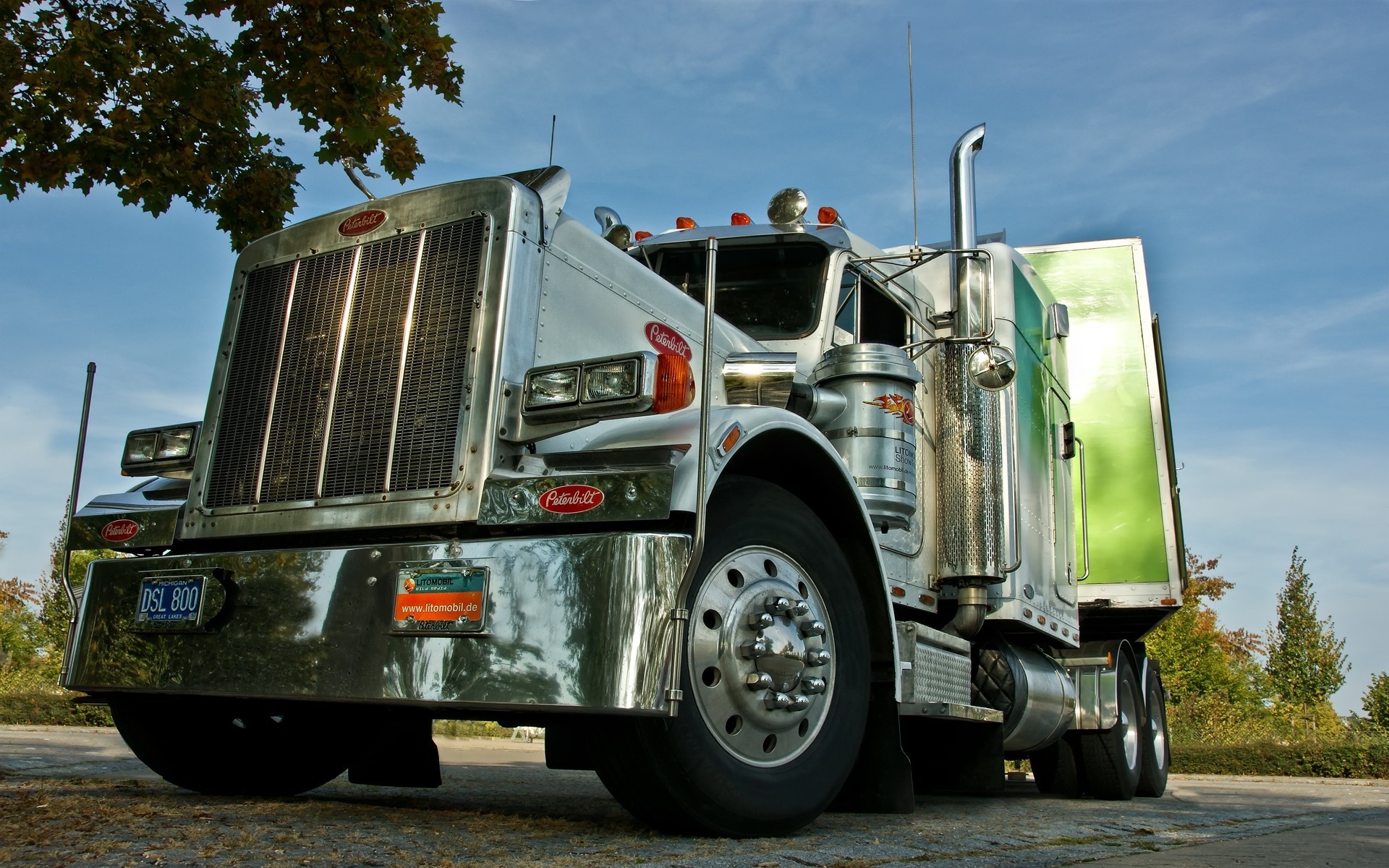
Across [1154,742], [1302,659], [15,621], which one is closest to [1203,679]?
[1302,659]

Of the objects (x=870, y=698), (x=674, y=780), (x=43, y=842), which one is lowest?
(x=43, y=842)

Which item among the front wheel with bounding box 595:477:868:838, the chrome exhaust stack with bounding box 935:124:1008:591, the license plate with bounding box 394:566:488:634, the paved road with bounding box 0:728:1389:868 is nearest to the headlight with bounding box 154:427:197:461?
the paved road with bounding box 0:728:1389:868

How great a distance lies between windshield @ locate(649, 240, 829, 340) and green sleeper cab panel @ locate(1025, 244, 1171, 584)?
146 inches

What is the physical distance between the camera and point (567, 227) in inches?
165

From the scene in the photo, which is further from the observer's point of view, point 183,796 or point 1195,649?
point 1195,649

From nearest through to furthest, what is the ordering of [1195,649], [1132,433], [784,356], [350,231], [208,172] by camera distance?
[350,231] < [784,356] < [208,172] < [1132,433] < [1195,649]

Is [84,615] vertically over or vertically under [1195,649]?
under

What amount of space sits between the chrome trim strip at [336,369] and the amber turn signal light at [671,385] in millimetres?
1153

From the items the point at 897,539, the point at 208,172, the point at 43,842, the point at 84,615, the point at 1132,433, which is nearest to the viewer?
the point at 43,842

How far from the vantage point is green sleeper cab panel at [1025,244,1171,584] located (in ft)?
27.6

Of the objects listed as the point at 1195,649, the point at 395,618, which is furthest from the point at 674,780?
the point at 1195,649

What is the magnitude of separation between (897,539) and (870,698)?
Result: 1.19m

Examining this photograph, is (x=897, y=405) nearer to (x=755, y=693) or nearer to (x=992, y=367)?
(x=992, y=367)

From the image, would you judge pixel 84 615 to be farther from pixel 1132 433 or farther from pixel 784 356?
pixel 1132 433
